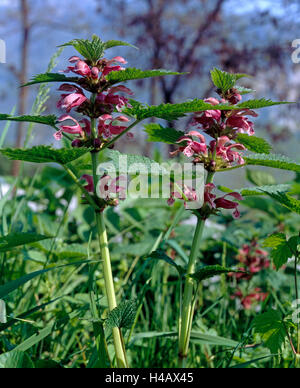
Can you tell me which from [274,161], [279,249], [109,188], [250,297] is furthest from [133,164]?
[250,297]

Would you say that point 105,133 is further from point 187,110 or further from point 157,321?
point 157,321

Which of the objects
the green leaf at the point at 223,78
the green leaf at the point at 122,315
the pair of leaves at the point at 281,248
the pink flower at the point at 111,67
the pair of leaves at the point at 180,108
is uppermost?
the pink flower at the point at 111,67

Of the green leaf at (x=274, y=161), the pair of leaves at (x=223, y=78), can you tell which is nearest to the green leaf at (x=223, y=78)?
the pair of leaves at (x=223, y=78)

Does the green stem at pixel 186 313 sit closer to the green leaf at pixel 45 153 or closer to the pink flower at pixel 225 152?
the pink flower at pixel 225 152

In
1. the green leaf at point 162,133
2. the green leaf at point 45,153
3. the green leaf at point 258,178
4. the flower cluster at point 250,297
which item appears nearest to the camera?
the green leaf at point 45,153

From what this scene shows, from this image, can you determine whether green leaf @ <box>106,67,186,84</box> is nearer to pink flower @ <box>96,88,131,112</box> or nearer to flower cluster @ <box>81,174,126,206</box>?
pink flower @ <box>96,88,131,112</box>

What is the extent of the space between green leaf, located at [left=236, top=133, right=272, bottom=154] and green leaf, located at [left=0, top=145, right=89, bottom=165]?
0.81ft

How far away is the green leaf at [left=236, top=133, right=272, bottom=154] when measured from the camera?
0.61m

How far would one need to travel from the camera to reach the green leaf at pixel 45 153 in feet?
1.62

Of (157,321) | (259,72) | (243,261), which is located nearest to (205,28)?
(259,72)

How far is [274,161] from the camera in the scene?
0.54 meters

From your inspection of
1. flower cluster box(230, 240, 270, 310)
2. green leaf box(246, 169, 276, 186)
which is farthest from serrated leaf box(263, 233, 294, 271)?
green leaf box(246, 169, 276, 186)

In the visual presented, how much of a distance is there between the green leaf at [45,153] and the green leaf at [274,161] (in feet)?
0.74
